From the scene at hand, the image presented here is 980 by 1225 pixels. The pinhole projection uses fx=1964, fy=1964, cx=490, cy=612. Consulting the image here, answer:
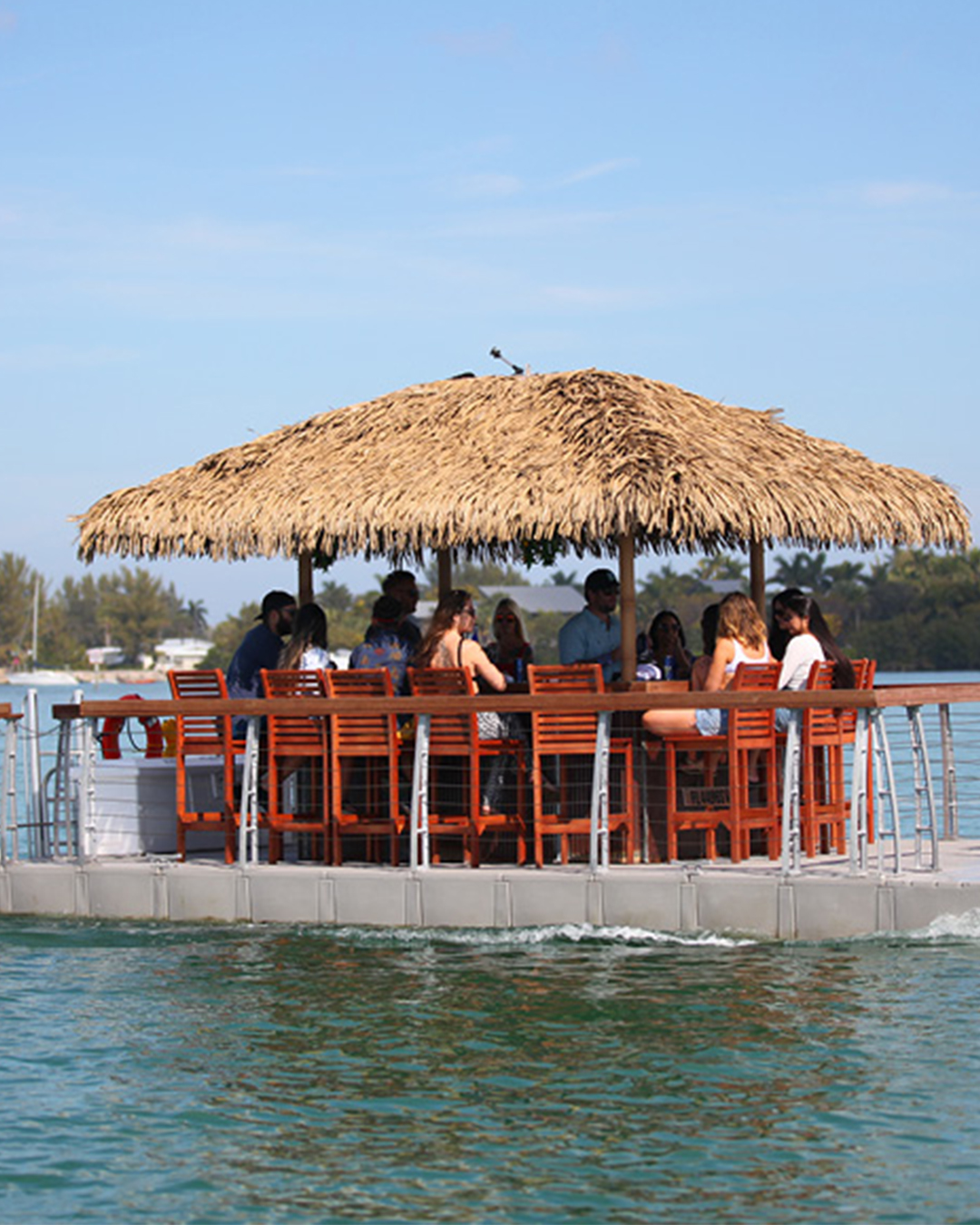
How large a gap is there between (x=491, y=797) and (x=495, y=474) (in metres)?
1.96

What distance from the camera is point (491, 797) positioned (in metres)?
11.3

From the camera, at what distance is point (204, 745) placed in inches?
463

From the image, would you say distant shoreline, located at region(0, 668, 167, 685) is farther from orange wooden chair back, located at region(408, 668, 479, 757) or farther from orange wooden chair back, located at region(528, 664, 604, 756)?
orange wooden chair back, located at region(528, 664, 604, 756)

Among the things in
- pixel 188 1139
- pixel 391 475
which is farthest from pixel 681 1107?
pixel 391 475

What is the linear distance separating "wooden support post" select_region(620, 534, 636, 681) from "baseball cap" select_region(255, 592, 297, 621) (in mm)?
2182

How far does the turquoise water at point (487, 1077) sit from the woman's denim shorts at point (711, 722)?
4.04ft

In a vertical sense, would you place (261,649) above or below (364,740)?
above

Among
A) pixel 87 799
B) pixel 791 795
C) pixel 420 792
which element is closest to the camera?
pixel 791 795

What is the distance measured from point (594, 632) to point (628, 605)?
75cm

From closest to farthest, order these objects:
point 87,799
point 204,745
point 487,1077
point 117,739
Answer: point 487,1077, point 204,745, point 87,799, point 117,739

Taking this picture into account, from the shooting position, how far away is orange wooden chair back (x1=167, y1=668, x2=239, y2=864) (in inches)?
459

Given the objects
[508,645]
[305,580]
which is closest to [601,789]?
[508,645]

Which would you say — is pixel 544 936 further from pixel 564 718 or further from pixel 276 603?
pixel 276 603

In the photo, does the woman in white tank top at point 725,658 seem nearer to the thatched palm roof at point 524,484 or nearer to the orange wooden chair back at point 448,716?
the thatched palm roof at point 524,484
